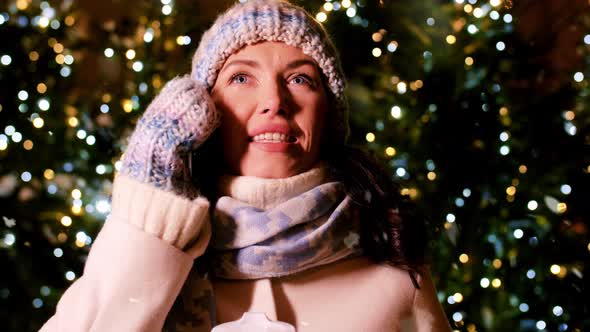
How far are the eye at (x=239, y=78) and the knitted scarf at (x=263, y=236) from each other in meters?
0.16

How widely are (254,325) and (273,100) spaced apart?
336 millimetres

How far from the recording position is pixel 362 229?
108 centimetres

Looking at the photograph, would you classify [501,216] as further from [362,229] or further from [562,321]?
[362,229]

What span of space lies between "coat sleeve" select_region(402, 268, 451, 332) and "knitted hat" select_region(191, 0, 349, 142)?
13.0 inches

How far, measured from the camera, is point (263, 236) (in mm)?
948

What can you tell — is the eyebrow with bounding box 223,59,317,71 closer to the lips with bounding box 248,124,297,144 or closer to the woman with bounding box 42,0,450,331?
the woman with bounding box 42,0,450,331

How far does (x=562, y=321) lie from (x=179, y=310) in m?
1.16

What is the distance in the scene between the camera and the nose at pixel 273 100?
0.98 m

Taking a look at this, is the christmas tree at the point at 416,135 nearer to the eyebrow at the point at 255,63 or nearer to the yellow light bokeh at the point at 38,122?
the yellow light bokeh at the point at 38,122

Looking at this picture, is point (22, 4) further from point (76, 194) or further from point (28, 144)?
point (76, 194)

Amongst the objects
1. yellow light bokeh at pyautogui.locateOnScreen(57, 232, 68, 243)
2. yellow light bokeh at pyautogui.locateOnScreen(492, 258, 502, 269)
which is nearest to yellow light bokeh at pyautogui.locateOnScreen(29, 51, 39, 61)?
yellow light bokeh at pyautogui.locateOnScreen(57, 232, 68, 243)

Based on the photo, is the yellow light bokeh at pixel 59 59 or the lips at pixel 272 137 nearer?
the lips at pixel 272 137

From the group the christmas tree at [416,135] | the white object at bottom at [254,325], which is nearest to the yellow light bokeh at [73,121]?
the christmas tree at [416,135]

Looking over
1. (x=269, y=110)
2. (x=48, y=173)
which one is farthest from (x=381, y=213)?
(x=48, y=173)
